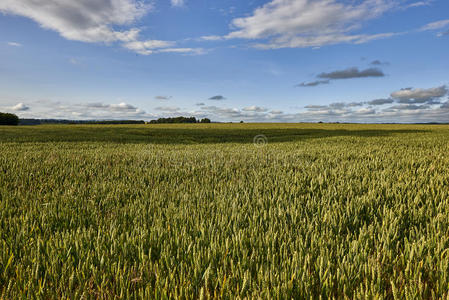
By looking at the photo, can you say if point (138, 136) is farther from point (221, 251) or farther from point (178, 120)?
point (178, 120)

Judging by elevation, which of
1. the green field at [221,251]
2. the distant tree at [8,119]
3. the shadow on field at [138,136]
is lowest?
the green field at [221,251]

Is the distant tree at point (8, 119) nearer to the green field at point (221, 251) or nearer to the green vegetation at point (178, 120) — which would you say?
the green vegetation at point (178, 120)

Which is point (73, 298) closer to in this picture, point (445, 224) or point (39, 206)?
point (39, 206)

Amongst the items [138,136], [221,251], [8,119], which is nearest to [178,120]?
[8,119]

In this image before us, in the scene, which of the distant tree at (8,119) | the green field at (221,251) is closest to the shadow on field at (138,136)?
the green field at (221,251)

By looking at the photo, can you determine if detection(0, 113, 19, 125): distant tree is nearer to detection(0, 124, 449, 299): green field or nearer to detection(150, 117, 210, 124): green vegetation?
detection(150, 117, 210, 124): green vegetation

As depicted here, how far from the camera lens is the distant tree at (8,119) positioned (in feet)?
269

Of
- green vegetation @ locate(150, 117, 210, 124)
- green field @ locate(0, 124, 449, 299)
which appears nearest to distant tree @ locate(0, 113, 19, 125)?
green vegetation @ locate(150, 117, 210, 124)

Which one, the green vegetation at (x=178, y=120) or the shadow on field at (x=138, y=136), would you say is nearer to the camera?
the shadow on field at (x=138, y=136)

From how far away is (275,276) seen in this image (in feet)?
5.79

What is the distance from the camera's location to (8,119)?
83.8m

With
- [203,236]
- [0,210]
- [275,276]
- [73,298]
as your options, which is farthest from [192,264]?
[0,210]

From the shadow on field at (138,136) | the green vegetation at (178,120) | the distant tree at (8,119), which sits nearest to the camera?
the shadow on field at (138,136)

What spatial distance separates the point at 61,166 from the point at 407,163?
991 cm
